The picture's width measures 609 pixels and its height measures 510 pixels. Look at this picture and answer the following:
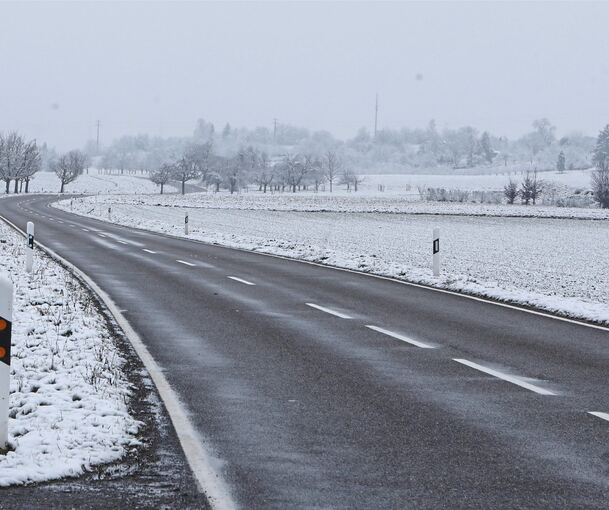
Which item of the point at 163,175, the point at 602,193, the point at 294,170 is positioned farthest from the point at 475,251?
the point at 294,170

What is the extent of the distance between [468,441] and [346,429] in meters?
0.92

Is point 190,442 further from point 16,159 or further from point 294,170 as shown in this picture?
point 294,170

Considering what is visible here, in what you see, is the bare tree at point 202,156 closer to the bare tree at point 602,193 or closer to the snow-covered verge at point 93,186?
the snow-covered verge at point 93,186

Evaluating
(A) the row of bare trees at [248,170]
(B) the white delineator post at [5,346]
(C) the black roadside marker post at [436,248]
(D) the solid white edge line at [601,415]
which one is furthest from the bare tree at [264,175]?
(B) the white delineator post at [5,346]

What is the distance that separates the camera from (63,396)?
714cm

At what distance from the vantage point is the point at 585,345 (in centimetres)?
1067

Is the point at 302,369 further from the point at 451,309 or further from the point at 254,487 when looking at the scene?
the point at 451,309

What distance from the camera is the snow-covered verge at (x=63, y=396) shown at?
5.41m

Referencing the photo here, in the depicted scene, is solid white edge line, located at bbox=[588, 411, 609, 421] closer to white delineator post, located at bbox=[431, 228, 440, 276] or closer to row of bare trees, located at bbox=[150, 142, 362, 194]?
white delineator post, located at bbox=[431, 228, 440, 276]

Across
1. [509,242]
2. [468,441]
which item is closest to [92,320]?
[468,441]

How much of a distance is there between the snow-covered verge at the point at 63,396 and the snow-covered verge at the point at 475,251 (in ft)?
25.9

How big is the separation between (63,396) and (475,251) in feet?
88.8

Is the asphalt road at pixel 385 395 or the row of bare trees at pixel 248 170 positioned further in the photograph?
the row of bare trees at pixel 248 170

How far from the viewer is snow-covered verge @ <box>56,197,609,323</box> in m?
17.7
